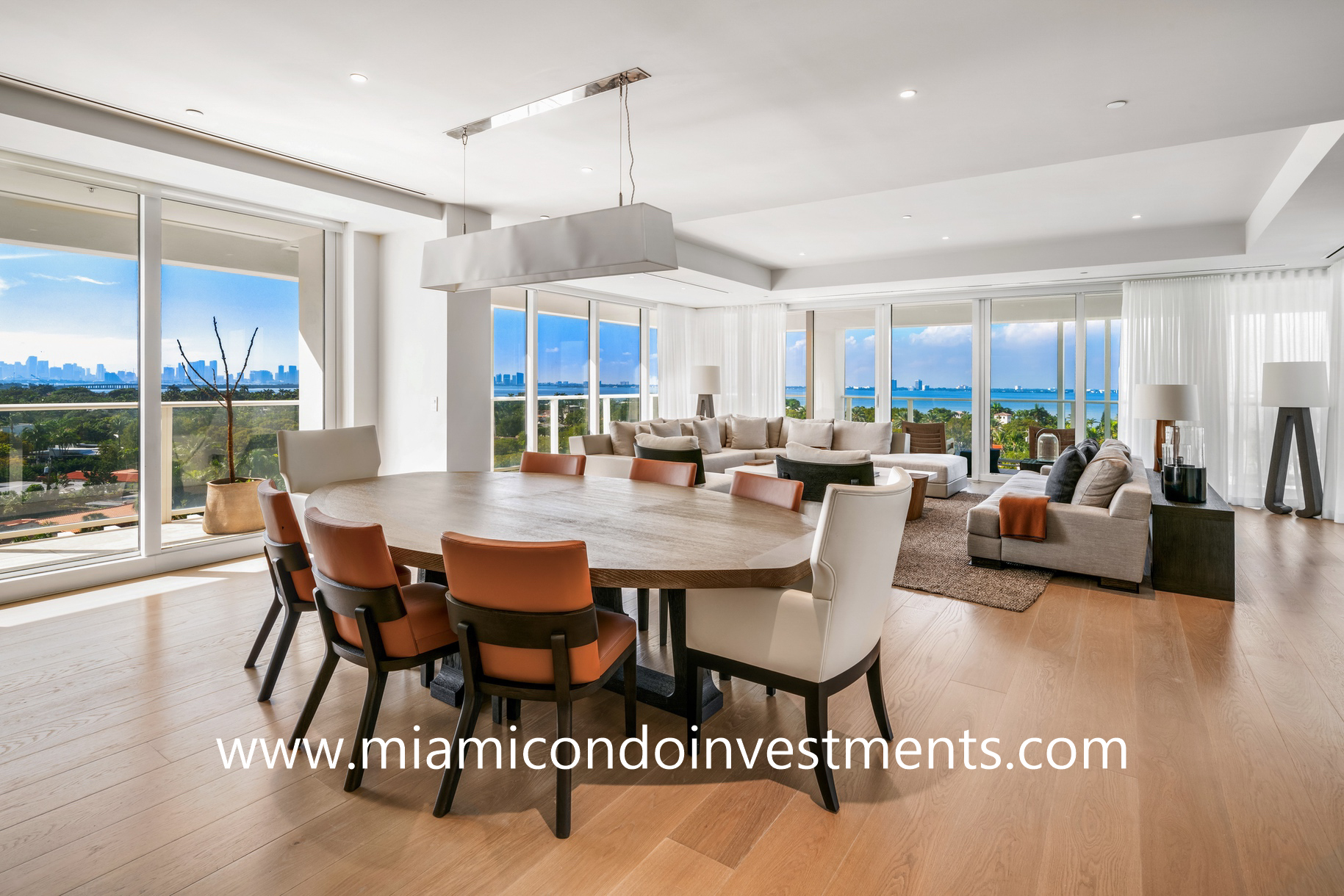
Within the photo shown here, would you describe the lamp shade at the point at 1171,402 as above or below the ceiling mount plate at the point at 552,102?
below

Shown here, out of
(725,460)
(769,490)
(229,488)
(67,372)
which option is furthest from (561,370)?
(769,490)

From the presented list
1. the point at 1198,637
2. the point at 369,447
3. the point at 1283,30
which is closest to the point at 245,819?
the point at 369,447

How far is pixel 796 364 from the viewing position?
990 cm

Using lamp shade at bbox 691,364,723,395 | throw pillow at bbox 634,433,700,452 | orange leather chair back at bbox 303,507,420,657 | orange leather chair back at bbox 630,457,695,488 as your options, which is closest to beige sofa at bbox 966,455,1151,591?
throw pillow at bbox 634,433,700,452

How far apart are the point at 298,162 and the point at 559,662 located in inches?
152

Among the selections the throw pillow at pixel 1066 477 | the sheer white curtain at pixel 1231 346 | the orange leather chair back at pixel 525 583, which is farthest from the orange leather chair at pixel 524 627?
the sheer white curtain at pixel 1231 346

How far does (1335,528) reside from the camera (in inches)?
226

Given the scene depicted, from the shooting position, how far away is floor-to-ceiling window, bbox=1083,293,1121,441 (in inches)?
307

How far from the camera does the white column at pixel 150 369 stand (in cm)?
421

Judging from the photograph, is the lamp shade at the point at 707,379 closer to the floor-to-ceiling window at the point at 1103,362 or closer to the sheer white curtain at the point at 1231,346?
the floor-to-ceiling window at the point at 1103,362

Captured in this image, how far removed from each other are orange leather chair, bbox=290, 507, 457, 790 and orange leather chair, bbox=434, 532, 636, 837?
219 mm

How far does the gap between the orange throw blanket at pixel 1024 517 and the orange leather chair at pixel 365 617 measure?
3633 mm

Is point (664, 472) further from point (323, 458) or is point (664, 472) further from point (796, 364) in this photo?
point (796, 364)

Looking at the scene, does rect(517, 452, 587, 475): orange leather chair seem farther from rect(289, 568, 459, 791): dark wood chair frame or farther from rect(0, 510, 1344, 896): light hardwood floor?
rect(289, 568, 459, 791): dark wood chair frame
